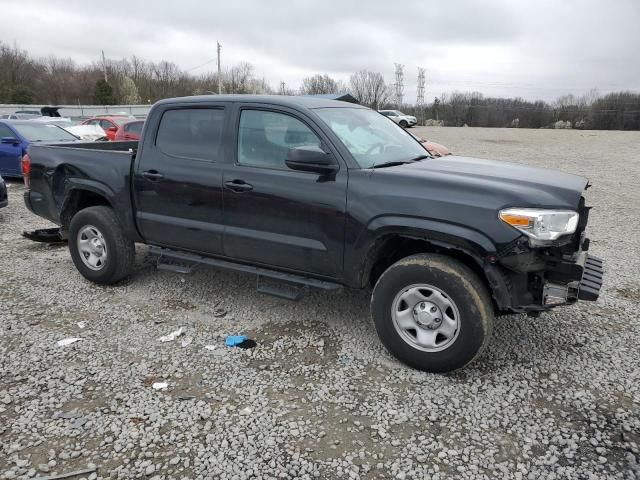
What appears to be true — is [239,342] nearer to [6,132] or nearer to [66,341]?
[66,341]

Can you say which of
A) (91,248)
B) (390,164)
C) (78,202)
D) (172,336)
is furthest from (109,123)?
(390,164)

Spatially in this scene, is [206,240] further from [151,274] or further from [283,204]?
[151,274]

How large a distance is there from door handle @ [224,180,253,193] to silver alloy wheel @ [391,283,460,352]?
4.97 feet

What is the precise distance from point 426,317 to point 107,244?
10.7ft

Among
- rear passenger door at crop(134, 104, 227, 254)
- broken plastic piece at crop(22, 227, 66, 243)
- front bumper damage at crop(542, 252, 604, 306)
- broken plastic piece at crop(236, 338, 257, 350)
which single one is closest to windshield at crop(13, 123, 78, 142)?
broken plastic piece at crop(22, 227, 66, 243)

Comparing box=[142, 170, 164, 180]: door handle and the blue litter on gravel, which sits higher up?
box=[142, 170, 164, 180]: door handle

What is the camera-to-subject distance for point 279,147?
3.99m

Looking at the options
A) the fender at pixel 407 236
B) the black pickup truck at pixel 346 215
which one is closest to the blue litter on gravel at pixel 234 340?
the black pickup truck at pixel 346 215

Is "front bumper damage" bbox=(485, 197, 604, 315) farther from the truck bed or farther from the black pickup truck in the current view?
the truck bed

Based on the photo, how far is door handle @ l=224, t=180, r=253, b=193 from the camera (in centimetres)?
401

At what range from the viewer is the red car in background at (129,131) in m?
13.8

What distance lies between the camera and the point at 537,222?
10.2 ft

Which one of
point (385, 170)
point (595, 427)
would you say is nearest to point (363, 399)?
point (595, 427)

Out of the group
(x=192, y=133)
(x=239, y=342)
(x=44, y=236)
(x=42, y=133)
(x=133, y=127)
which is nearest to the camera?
(x=239, y=342)
